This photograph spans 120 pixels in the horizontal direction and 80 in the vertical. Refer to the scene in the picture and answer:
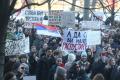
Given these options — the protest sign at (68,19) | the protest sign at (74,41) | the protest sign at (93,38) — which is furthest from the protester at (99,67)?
the protest sign at (68,19)

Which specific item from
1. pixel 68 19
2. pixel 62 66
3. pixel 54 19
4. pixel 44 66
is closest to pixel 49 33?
pixel 68 19

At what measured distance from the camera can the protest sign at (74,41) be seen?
1502cm

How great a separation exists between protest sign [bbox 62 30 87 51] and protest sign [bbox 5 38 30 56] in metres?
2.40

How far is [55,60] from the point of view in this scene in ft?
44.3

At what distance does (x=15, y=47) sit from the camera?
11.6 metres

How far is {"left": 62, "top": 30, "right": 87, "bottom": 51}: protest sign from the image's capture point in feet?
Result: 49.3

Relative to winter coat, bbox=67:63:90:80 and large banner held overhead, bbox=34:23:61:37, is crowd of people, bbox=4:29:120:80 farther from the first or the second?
large banner held overhead, bbox=34:23:61:37

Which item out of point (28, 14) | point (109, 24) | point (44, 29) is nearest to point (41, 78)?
point (44, 29)

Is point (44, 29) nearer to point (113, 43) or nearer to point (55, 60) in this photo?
point (113, 43)

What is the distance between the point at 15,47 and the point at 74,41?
3.96 meters

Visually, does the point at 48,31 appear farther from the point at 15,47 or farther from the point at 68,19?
the point at 15,47

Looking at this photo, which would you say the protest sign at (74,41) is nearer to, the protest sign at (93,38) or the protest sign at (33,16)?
the protest sign at (93,38)

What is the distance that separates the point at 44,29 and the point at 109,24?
480 inches

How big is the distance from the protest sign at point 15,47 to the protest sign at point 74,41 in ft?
7.88
